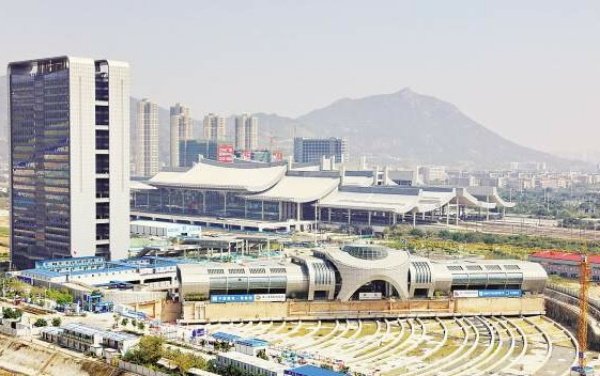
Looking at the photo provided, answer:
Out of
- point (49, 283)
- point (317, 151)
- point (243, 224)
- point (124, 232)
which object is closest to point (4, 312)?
point (49, 283)

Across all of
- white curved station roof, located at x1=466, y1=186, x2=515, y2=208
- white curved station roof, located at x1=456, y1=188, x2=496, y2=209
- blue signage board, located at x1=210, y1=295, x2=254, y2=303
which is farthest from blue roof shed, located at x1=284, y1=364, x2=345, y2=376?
white curved station roof, located at x1=466, y1=186, x2=515, y2=208

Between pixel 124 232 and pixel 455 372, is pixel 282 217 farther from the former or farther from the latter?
pixel 455 372

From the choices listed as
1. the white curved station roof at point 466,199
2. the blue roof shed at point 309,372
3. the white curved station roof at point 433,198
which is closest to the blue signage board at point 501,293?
the blue roof shed at point 309,372

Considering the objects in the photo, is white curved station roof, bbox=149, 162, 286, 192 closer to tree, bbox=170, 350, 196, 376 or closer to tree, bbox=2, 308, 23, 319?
tree, bbox=2, 308, 23, 319

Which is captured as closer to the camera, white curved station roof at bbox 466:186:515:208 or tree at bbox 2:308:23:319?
tree at bbox 2:308:23:319

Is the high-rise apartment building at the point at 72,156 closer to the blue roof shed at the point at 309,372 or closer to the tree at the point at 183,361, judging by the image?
the tree at the point at 183,361
